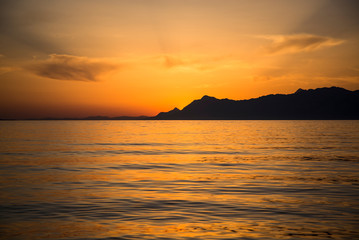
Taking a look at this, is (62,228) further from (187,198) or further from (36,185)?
(36,185)

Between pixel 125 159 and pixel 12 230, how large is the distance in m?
24.0

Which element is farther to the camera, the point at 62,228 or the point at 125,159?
the point at 125,159

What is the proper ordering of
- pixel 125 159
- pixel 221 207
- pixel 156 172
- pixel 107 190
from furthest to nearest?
pixel 125 159 → pixel 156 172 → pixel 107 190 → pixel 221 207

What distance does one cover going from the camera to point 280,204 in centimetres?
1608

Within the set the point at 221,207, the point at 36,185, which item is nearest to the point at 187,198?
the point at 221,207

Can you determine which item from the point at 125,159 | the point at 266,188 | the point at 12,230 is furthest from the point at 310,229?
the point at 125,159

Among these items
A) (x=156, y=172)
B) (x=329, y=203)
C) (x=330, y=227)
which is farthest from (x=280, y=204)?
(x=156, y=172)

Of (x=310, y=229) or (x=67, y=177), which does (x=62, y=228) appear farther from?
(x=67, y=177)

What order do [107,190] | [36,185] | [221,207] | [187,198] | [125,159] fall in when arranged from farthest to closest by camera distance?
[125,159] < [36,185] < [107,190] < [187,198] < [221,207]

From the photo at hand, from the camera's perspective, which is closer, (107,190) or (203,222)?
(203,222)

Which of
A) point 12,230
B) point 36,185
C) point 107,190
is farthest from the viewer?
point 36,185

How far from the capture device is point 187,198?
17.4 metres

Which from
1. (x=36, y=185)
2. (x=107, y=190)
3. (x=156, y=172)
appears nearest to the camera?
(x=107, y=190)

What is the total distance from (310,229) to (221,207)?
13.6ft
